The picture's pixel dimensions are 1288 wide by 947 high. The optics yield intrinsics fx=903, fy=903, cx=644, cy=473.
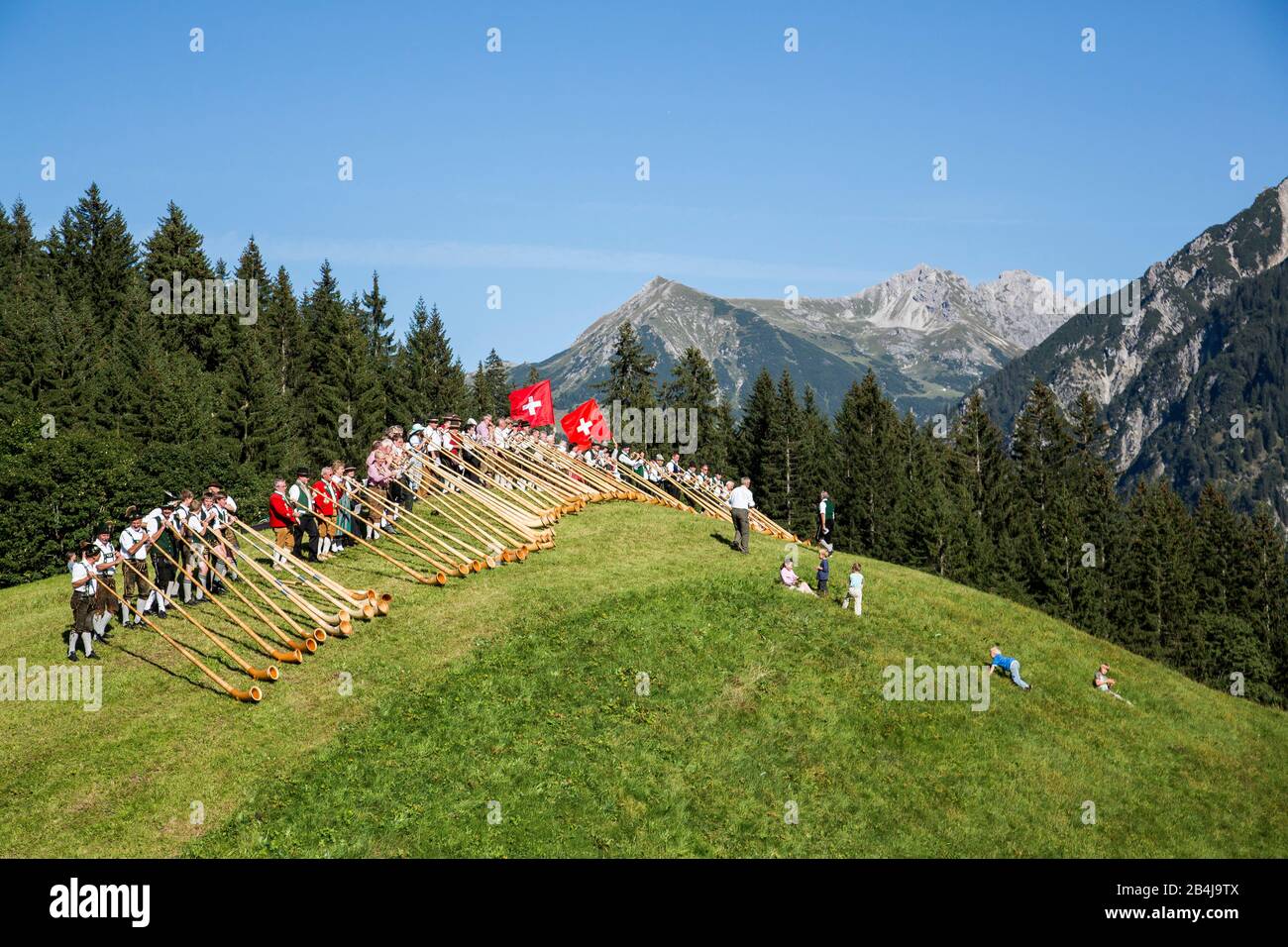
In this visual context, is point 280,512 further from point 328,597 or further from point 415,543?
point 328,597

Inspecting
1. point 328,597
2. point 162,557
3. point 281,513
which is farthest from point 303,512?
point 328,597

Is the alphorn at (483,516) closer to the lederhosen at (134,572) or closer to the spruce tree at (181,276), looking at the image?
the lederhosen at (134,572)

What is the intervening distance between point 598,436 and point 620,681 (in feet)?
66.6

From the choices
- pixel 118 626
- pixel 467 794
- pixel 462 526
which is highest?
pixel 462 526

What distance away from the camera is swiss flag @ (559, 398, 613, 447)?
41.1 m

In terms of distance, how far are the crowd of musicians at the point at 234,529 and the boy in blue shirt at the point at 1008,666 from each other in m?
18.2

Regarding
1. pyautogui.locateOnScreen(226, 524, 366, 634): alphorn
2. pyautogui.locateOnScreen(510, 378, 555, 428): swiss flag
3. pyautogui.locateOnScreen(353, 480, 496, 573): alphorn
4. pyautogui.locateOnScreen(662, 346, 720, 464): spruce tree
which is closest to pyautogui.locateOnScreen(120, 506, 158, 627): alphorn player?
pyautogui.locateOnScreen(226, 524, 366, 634): alphorn

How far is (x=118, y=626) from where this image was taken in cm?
2433

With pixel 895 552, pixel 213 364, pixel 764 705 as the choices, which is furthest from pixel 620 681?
pixel 213 364

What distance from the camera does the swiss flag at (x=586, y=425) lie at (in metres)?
41.1

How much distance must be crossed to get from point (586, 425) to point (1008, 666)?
851 inches

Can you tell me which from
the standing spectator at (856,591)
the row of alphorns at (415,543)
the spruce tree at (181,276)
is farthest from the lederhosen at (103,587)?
the spruce tree at (181,276)

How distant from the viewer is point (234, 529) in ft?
90.1
